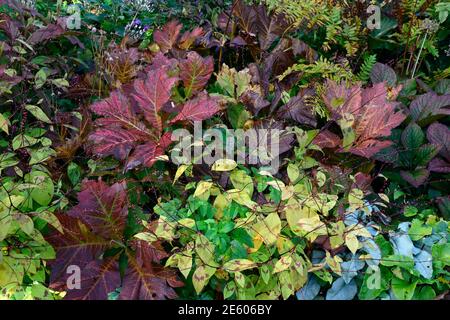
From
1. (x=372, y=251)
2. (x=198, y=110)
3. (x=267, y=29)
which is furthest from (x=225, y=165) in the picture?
(x=267, y=29)

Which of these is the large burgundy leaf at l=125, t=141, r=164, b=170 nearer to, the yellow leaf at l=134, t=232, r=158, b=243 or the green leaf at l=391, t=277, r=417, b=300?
the yellow leaf at l=134, t=232, r=158, b=243

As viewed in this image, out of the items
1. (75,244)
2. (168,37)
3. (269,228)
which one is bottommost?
(75,244)

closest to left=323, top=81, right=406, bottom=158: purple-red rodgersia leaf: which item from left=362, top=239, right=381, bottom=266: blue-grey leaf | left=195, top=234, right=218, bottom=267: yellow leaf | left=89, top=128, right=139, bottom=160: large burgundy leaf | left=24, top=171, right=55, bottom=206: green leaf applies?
left=362, top=239, right=381, bottom=266: blue-grey leaf

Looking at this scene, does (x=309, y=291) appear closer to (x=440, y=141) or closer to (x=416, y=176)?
(x=416, y=176)

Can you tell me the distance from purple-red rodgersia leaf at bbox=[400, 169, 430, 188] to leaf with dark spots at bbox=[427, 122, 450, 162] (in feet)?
0.49

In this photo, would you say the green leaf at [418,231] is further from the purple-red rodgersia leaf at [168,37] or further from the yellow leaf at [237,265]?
the purple-red rodgersia leaf at [168,37]

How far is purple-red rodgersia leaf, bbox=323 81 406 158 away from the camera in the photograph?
7.66ft

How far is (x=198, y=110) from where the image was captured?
7.44 ft

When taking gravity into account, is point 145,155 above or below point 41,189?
above

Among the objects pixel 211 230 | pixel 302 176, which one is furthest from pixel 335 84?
pixel 211 230

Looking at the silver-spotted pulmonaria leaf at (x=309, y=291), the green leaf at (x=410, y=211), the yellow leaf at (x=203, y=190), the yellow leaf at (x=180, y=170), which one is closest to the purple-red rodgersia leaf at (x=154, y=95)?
the yellow leaf at (x=180, y=170)

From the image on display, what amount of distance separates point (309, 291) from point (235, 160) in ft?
1.99
